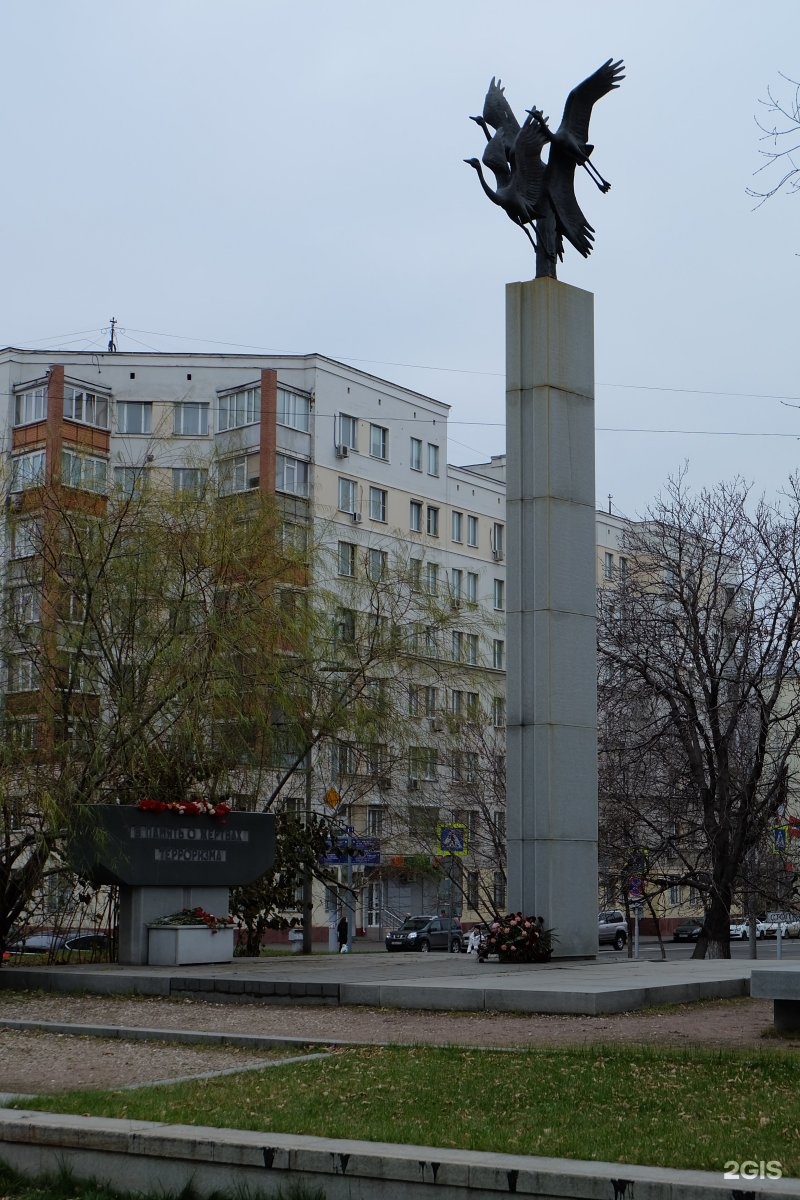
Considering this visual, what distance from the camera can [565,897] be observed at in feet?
62.1

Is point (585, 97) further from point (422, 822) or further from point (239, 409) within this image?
point (239, 409)

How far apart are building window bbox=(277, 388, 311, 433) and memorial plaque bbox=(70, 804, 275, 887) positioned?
119 feet

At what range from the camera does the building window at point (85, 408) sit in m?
53.6

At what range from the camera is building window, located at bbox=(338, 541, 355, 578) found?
2952 cm

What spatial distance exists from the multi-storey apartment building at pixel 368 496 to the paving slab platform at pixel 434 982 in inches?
326

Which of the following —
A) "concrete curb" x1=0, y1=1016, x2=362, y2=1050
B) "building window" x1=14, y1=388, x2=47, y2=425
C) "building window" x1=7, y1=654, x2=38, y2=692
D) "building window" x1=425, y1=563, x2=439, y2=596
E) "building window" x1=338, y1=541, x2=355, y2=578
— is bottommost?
"concrete curb" x1=0, y1=1016, x2=362, y2=1050

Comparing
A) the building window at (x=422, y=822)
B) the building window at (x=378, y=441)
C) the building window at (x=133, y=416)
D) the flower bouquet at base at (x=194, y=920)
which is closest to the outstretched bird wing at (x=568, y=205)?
the flower bouquet at base at (x=194, y=920)

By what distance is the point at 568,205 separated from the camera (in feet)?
69.3

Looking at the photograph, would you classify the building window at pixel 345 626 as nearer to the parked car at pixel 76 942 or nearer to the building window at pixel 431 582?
the building window at pixel 431 582

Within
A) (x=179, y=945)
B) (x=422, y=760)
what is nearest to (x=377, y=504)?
(x=422, y=760)

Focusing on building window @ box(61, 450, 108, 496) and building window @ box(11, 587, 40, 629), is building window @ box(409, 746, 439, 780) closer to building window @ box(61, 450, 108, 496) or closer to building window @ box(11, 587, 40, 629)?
building window @ box(61, 450, 108, 496)

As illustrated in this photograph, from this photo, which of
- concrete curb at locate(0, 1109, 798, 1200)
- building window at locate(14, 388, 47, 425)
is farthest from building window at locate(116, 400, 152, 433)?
concrete curb at locate(0, 1109, 798, 1200)

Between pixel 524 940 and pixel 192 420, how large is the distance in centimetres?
4138

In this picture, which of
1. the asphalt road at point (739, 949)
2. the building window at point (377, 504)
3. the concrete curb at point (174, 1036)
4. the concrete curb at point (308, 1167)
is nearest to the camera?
the concrete curb at point (308, 1167)
